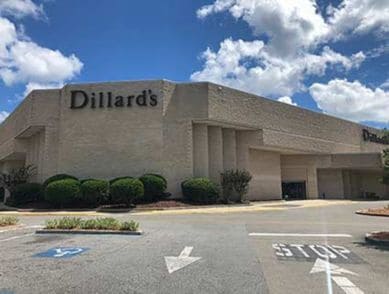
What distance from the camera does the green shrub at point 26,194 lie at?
90.5ft

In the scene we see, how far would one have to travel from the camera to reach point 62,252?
9000 mm

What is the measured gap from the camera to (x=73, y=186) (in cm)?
2509

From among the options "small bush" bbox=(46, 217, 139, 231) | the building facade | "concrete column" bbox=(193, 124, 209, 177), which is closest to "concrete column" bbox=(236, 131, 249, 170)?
the building facade

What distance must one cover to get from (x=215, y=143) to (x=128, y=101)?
7937 mm

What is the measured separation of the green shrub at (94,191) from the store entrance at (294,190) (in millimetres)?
22074

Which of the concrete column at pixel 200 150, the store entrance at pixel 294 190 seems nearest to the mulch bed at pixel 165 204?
the concrete column at pixel 200 150

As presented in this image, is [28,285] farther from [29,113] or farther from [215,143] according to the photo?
[29,113]

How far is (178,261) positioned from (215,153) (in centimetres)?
2341

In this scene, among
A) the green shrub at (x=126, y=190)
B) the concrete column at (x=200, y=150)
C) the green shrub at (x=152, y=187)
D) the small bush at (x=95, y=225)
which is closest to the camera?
the small bush at (x=95, y=225)

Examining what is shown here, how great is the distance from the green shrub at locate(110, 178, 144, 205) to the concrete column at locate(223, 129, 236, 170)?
9.98 metres

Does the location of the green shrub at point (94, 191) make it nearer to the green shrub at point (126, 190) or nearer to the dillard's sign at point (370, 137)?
the green shrub at point (126, 190)

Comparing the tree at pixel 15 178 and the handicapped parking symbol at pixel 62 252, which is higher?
the tree at pixel 15 178

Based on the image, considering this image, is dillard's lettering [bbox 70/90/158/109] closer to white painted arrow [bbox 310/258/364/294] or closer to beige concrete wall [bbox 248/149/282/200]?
beige concrete wall [bbox 248/149/282/200]

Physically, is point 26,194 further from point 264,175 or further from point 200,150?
point 264,175
